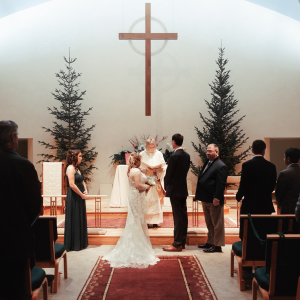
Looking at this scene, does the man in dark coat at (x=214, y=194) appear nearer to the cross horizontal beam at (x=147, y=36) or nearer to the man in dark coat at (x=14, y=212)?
the man in dark coat at (x=14, y=212)

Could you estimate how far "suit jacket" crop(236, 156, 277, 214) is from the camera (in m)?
3.56

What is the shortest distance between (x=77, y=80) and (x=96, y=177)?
8.96 ft

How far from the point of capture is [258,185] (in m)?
3.56

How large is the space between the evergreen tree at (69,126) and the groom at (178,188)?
4.12 m

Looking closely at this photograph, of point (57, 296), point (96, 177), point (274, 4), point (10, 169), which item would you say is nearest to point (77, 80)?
point (96, 177)

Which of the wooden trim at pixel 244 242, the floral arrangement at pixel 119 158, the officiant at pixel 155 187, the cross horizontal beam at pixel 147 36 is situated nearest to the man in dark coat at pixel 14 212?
the wooden trim at pixel 244 242

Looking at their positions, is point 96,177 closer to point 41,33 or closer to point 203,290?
point 41,33

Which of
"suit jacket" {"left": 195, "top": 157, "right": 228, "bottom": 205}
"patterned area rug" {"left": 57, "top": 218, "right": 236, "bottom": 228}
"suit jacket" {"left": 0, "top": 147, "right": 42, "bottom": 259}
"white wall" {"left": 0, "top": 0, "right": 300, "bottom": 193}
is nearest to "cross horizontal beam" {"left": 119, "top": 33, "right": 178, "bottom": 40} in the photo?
"white wall" {"left": 0, "top": 0, "right": 300, "bottom": 193}

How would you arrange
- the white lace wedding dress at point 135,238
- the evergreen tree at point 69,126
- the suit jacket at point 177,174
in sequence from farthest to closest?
the evergreen tree at point 69,126 → the suit jacket at point 177,174 → the white lace wedding dress at point 135,238

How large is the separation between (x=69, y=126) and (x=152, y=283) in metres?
5.50

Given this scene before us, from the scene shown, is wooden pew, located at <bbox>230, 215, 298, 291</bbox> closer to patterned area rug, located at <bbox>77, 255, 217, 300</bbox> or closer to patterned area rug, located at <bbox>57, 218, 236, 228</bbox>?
patterned area rug, located at <bbox>77, 255, 217, 300</bbox>

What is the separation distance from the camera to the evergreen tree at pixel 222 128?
26.5 feet

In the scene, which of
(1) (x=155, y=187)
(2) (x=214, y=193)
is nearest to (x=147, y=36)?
(1) (x=155, y=187)

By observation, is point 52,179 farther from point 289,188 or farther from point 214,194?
point 289,188
